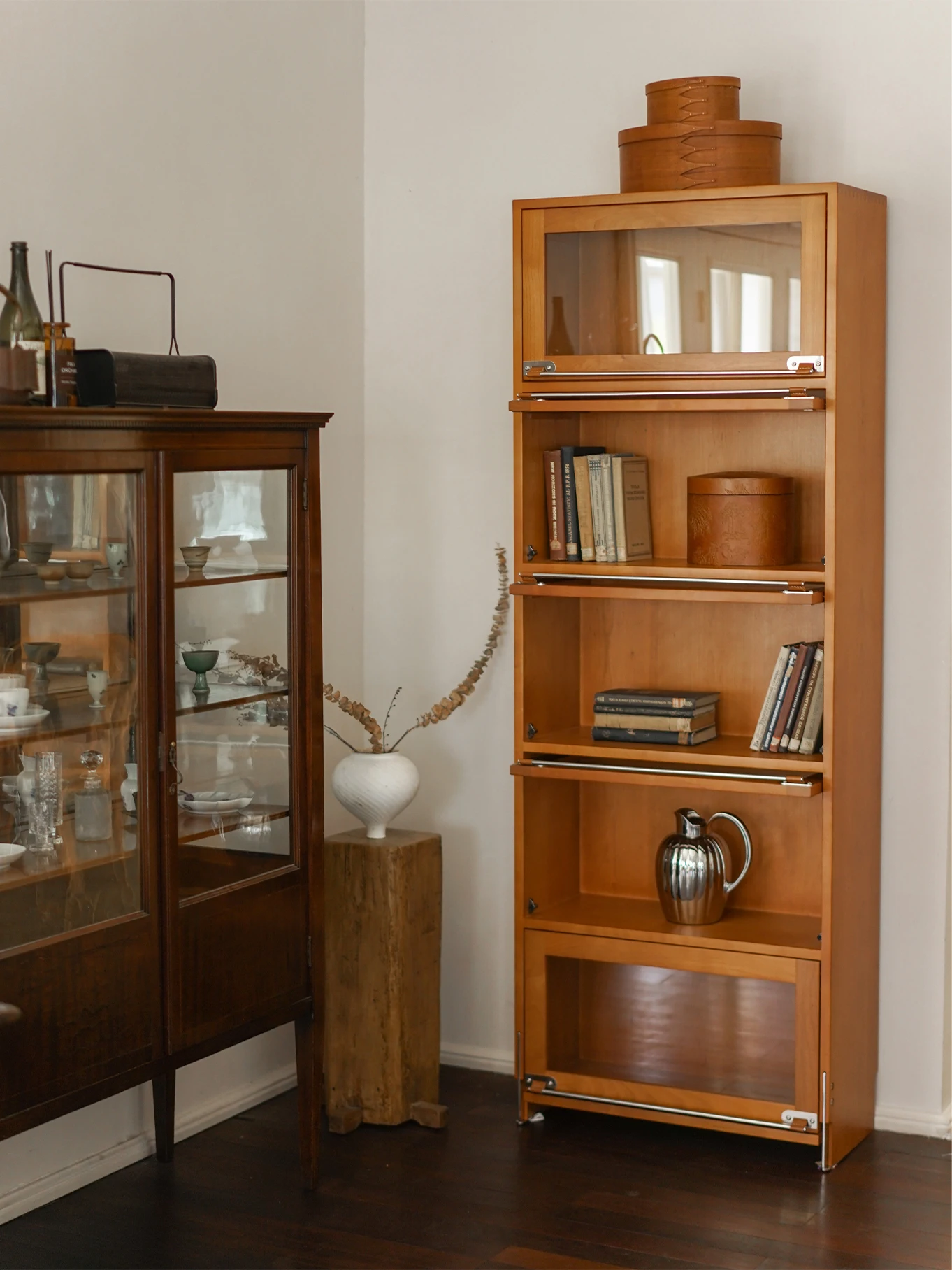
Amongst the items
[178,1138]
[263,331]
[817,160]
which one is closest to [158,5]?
[263,331]

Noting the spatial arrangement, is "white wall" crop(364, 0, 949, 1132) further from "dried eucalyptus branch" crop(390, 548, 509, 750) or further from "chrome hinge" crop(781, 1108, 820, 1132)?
"chrome hinge" crop(781, 1108, 820, 1132)

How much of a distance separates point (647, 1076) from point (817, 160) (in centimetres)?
219

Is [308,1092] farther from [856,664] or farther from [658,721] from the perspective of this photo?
[856,664]

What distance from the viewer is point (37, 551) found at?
8.47 feet

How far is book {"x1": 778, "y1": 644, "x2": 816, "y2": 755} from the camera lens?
3.39 metres

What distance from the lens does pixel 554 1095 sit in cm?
362

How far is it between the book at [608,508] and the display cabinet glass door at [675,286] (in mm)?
225

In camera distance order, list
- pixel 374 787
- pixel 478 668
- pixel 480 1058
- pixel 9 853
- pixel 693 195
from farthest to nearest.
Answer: pixel 480 1058 → pixel 478 668 → pixel 374 787 → pixel 693 195 → pixel 9 853

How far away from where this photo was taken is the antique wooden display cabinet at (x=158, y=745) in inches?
102

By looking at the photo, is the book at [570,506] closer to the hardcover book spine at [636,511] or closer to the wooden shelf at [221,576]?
the hardcover book spine at [636,511]

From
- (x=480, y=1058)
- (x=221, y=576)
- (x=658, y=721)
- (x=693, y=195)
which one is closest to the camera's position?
(x=221, y=576)

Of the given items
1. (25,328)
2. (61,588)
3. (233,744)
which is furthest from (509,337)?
(61,588)

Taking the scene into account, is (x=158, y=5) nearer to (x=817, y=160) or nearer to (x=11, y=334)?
(x=11, y=334)

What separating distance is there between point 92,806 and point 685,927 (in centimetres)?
147
